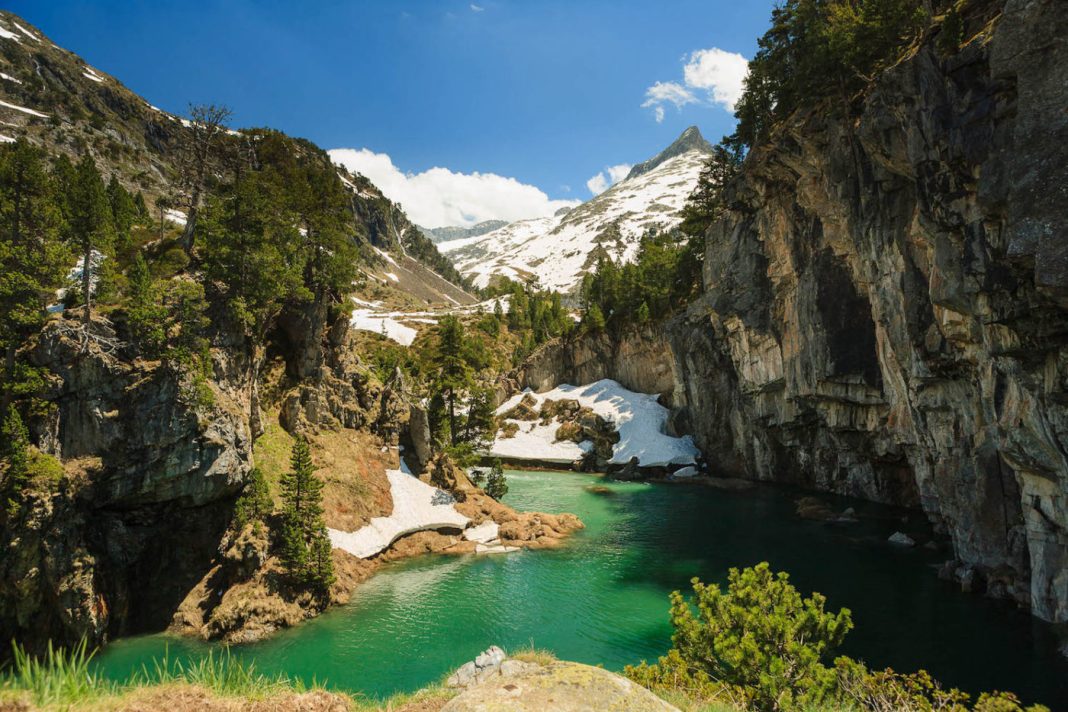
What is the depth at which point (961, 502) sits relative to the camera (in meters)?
26.0

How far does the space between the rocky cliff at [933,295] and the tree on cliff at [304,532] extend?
29833mm

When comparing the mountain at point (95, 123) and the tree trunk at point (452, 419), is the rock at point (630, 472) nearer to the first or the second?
the tree trunk at point (452, 419)

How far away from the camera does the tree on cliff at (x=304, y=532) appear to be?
25516mm

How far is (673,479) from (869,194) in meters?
36.4

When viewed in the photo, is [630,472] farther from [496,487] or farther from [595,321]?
[595,321]

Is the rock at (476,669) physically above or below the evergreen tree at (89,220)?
below

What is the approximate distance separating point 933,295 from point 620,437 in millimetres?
47206

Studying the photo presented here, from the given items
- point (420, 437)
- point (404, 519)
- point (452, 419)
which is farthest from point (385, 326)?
point (404, 519)

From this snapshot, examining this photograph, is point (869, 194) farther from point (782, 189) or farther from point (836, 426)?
point (836, 426)

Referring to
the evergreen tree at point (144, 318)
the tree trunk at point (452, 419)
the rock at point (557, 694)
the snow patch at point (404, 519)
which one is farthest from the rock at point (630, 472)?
the rock at point (557, 694)

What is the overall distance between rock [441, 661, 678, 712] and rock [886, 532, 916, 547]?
34737mm

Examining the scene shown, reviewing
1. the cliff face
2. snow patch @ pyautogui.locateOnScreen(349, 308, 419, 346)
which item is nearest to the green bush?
the cliff face

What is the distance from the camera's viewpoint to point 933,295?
24.3m

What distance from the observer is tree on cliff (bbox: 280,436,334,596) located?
83.7 ft
